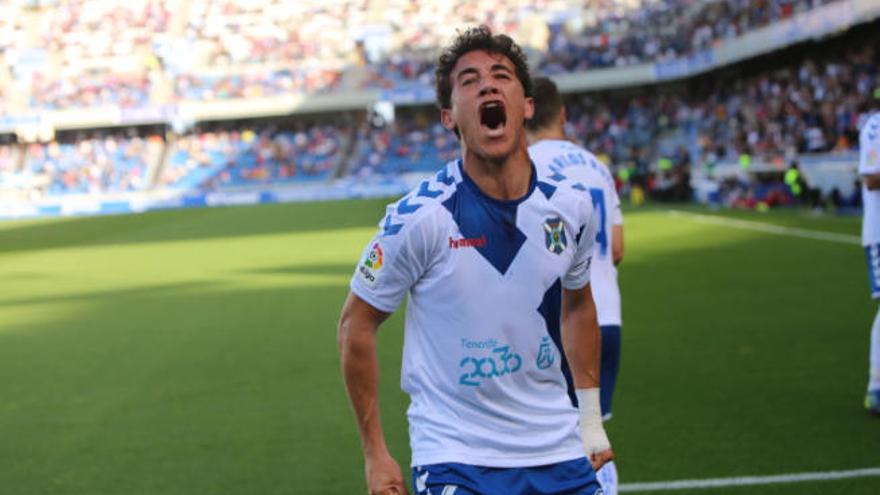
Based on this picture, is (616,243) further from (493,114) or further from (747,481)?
(493,114)

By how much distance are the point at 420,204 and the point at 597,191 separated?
2.37 metres

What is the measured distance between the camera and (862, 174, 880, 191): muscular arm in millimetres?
7176

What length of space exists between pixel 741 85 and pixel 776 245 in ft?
96.7

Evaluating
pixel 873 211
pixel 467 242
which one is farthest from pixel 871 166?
pixel 467 242

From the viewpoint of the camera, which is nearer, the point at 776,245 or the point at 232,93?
the point at 776,245

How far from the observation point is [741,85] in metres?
49.0

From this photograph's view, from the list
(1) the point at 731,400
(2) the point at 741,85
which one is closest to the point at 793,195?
(2) the point at 741,85

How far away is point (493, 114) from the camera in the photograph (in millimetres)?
3365

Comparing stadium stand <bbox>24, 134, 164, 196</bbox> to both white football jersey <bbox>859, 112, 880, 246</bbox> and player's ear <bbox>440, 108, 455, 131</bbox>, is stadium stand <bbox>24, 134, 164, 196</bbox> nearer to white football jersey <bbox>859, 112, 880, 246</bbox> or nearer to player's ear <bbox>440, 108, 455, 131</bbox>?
white football jersey <bbox>859, 112, 880, 246</bbox>

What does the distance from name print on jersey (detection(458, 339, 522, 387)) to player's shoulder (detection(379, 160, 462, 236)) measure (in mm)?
388

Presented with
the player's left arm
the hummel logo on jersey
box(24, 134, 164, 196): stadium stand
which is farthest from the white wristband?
box(24, 134, 164, 196): stadium stand

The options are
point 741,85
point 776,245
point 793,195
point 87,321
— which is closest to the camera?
point 87,321

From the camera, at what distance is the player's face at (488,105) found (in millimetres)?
3346

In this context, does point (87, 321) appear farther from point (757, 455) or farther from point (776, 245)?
point (776, 245)
